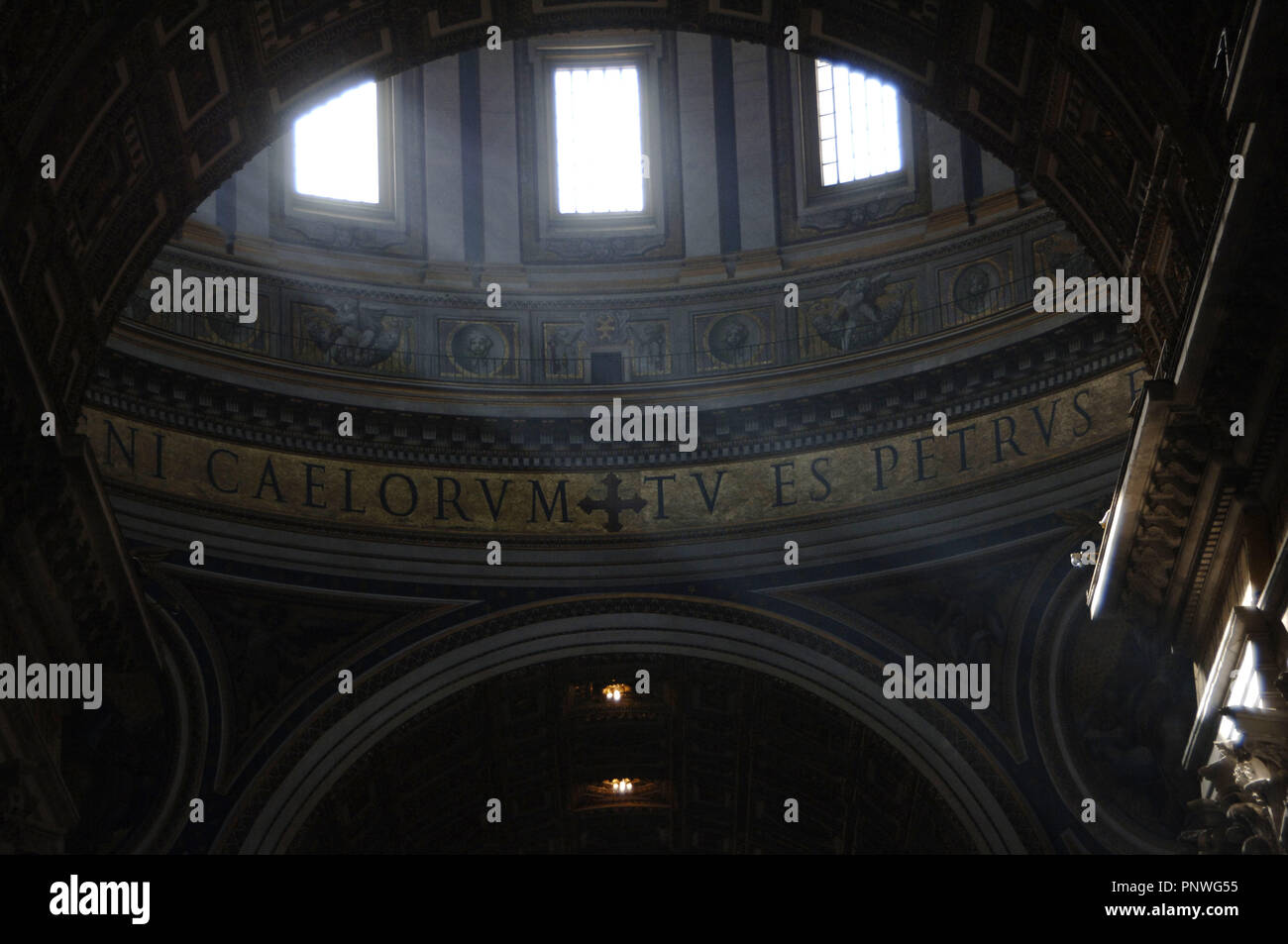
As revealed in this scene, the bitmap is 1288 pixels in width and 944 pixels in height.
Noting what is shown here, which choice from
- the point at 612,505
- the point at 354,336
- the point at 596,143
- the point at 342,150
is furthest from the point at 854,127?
the point at 354,336

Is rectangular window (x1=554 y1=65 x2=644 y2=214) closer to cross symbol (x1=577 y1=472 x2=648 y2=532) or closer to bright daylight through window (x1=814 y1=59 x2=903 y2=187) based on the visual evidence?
bright daylight through window (x1=814 y1=59 x2=903 y2=187)

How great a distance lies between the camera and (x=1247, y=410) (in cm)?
1340

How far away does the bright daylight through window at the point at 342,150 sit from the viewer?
94.3ft

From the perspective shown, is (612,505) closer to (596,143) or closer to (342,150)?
(596,143)

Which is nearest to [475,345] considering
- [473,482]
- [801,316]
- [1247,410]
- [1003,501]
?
[473,482]

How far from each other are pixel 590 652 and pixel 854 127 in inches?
300

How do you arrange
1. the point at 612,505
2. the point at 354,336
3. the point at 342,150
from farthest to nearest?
the point at 342,150, the point at 354,336, the point at 612,505

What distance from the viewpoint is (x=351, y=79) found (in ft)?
56.7

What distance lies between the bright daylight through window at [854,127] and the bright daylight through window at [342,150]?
5.83 m

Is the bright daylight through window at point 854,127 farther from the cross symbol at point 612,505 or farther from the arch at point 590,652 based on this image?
the arch at point 590,652

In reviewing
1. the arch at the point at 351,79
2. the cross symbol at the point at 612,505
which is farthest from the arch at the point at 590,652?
the arch at the point at 351,79

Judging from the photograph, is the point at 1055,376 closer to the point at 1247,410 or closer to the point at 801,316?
the point at 801,316

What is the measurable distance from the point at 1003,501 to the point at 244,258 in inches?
379

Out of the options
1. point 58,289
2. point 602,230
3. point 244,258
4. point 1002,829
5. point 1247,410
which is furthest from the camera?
point 602,230
